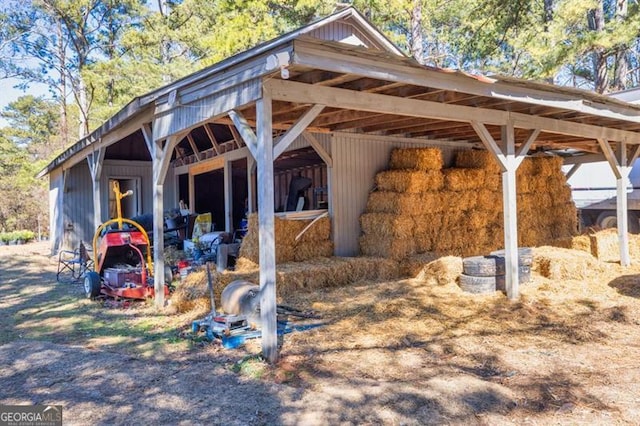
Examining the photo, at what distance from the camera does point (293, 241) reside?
7.84 meters

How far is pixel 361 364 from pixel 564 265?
4691 mm

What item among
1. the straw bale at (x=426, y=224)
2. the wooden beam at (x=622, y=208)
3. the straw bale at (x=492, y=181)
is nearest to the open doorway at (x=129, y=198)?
the straw bale at (x=426, y=224)

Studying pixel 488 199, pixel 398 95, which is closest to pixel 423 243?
pixel 488 199

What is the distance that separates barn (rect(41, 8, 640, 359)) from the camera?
417cm

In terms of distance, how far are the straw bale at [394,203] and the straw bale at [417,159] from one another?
0.64m

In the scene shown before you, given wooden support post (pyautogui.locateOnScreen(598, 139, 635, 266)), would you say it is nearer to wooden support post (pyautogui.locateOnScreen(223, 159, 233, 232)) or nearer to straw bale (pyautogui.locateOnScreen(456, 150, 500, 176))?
straw bale (pyautogui.locateOnScreen(456, 150, 500, 176))

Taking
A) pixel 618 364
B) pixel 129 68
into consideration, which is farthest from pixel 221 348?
pixel 129 68

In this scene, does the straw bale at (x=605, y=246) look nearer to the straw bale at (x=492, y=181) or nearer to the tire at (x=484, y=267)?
the straw bale at (x=492, y=181)

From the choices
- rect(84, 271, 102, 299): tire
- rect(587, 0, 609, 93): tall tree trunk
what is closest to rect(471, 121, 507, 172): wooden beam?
rect(84, 271, 102, 299): tire

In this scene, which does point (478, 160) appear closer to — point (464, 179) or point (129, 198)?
point (464, 179)

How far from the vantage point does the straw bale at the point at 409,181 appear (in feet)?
27.5

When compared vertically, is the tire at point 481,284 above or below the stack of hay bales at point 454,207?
below

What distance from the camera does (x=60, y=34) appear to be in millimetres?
21531

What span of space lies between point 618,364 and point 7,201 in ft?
83.3
